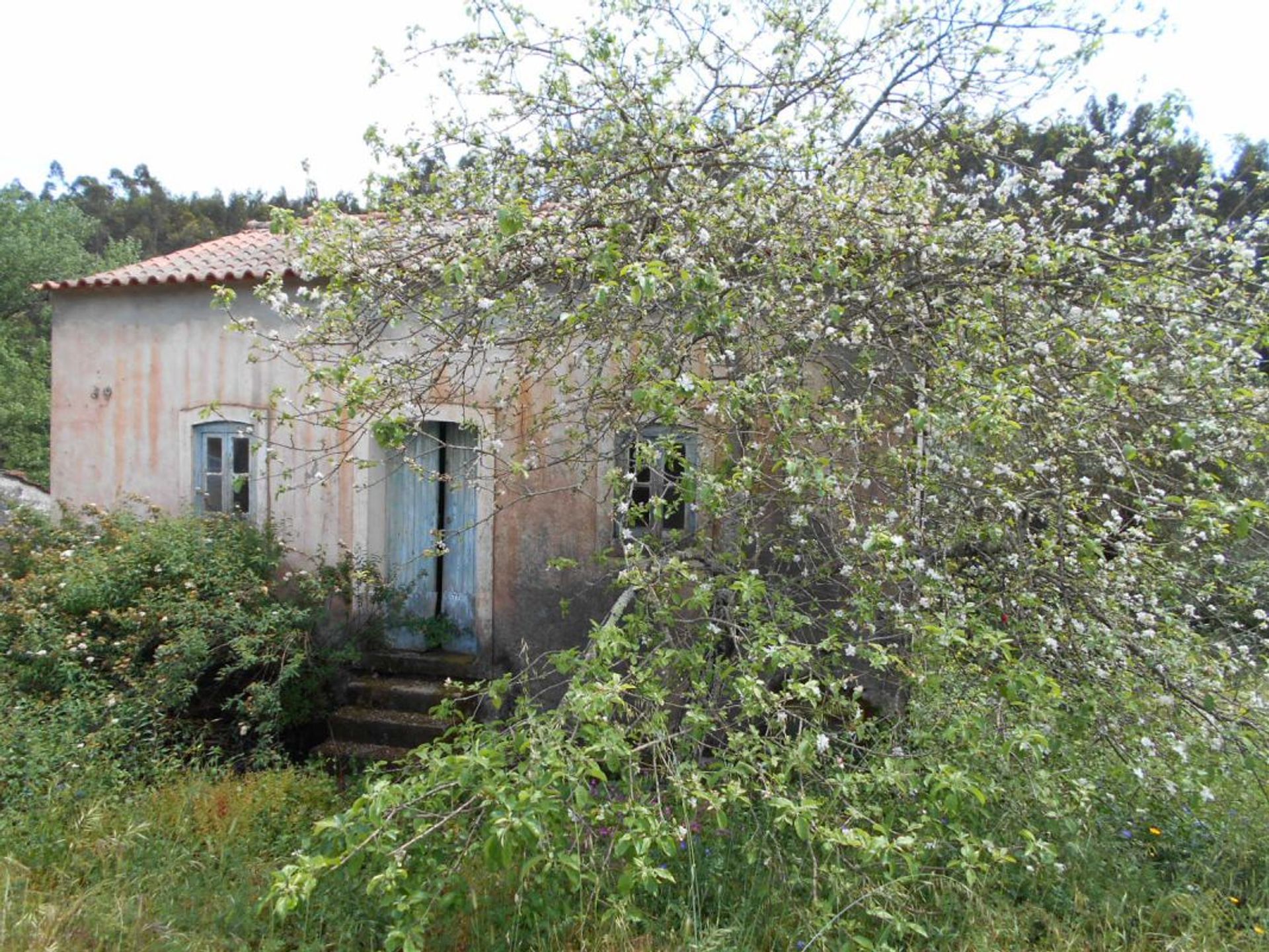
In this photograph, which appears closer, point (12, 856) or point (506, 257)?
→ point (12, 856)

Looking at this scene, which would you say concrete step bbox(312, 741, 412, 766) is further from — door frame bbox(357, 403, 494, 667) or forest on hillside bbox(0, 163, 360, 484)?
forest on hillside bbox(0, 163, 360, 484)

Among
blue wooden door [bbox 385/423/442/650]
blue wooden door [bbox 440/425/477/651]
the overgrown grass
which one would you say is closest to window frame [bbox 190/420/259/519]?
blue wooden door [bbox 385/423/442/650]

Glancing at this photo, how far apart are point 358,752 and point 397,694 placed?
0.66m

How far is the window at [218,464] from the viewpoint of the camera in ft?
28.8

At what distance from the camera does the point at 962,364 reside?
159 inches

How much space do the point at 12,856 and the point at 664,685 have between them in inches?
123

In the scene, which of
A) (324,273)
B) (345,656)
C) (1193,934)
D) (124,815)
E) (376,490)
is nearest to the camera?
(1193,934)

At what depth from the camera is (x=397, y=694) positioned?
25.4 feet

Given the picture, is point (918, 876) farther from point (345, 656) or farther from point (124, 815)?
point (345, 656)

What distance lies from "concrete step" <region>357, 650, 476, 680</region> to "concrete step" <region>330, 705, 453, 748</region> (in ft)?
1.43

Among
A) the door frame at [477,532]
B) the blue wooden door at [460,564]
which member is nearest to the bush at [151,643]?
the door frame at [477,532]

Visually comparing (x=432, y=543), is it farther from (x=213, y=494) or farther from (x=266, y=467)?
(x=213, y=494)

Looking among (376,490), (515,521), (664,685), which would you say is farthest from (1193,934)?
(376,490)

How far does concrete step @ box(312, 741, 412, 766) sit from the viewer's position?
23.5 ft
